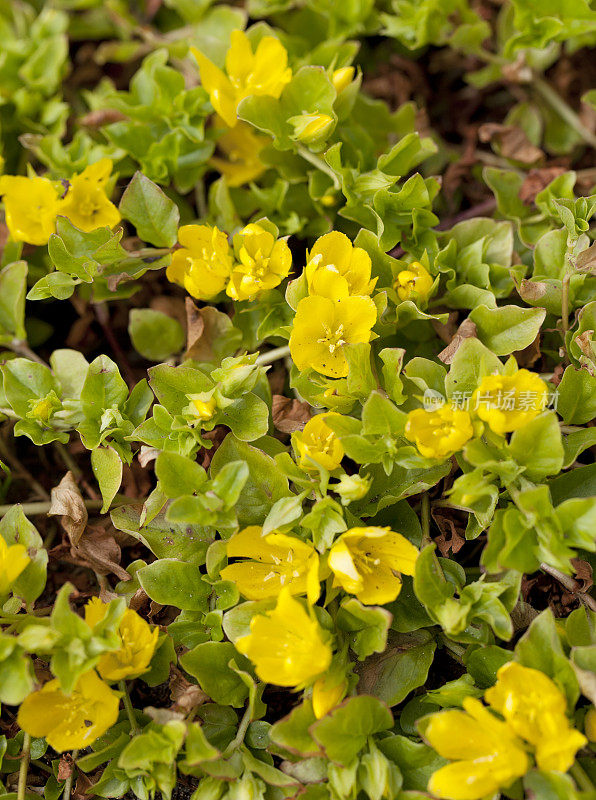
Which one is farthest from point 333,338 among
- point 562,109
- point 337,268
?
point 562,109

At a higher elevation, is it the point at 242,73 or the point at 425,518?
the point at 242,73

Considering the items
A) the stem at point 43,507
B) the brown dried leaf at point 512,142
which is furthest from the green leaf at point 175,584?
the brown dried leaf at point 512,142

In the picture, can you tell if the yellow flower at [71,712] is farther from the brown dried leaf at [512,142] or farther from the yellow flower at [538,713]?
the brown dried leaf at [512,142]

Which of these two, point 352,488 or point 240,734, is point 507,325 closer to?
point 352,488

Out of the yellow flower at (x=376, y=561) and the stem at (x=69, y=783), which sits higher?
the yellow flower at (x=376, y=561)

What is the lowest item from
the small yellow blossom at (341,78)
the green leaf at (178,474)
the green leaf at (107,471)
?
the green leaf at (107,471)

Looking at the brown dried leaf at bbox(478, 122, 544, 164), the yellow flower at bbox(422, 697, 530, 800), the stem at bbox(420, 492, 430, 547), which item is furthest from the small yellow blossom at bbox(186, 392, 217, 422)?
the brown dried leaf at bbox(478, 122, 544, 164)

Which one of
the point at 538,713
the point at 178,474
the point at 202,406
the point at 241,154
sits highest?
the point at 241,154

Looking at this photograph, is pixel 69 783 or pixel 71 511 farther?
pixel 71 511
